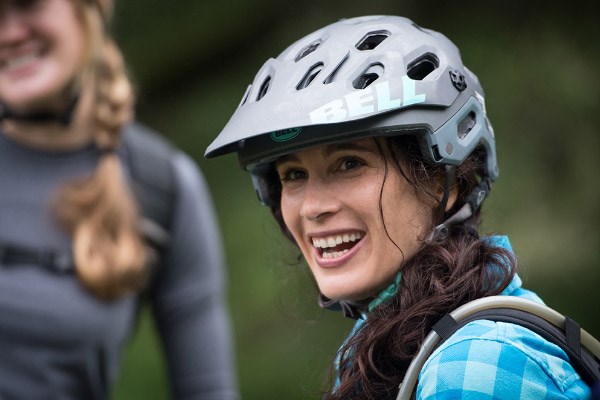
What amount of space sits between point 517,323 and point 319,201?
0.40m

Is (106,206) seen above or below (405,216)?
above

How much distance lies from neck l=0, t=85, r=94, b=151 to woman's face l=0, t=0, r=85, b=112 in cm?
3

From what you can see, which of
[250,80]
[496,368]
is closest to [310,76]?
[496,368]

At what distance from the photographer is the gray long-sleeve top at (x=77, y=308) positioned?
1.36 m

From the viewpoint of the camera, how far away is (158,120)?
2.81 m

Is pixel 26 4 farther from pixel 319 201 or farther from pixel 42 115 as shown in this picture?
pixel 319 201

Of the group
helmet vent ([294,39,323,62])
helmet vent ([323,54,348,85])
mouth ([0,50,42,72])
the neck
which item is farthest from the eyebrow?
mouth ([0,50,42,72])

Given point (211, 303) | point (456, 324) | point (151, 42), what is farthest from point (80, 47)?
point (151, 42)

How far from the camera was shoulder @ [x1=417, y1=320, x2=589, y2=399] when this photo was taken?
138 cm

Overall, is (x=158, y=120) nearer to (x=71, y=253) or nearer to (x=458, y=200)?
(x=458, y=200)

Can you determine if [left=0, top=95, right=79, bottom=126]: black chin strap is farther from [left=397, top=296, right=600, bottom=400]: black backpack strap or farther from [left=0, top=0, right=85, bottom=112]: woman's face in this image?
[left=397, top=296, right=600, bottom=400]: black backpack strap

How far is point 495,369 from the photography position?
4.53 feet

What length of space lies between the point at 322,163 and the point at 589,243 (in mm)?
1874

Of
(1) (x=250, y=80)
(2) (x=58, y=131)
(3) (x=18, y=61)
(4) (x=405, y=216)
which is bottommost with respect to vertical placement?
(1) (x=250, y=80)
